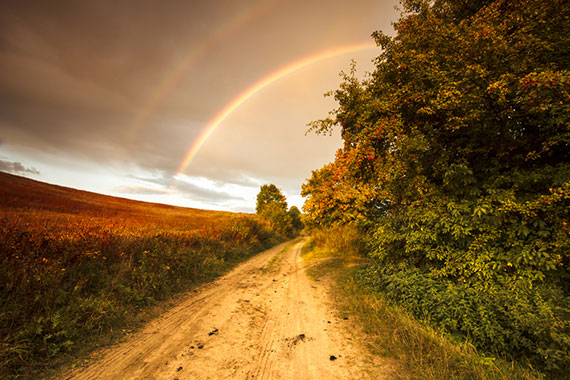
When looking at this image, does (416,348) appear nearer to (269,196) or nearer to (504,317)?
(504,317)

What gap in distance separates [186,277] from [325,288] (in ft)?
17.2

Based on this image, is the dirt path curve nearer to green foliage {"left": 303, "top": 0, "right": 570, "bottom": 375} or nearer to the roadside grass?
the roadside grass

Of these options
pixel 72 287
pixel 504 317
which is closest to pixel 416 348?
pixel 504 317

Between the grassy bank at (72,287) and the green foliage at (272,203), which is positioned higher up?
the green foliage at (272,203)

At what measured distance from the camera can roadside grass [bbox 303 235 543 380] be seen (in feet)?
10.4

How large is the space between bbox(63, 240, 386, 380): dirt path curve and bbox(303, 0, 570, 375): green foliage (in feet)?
8.67

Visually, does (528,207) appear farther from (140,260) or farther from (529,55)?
(140,260)

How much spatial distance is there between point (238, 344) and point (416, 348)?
3.44m

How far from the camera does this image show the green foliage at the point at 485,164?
4152 mm

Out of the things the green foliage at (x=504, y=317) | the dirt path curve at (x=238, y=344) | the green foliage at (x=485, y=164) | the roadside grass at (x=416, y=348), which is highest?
the green foliage at (x=485, y=164)

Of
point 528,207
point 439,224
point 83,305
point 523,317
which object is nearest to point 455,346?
point 523,317

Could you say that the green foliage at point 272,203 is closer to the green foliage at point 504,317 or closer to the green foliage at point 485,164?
the green foliage at point 485,164

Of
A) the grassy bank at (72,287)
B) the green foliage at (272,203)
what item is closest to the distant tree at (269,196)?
the green foliage at (272,203)

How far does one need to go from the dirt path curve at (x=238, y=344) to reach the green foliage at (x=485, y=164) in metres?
2.64
